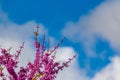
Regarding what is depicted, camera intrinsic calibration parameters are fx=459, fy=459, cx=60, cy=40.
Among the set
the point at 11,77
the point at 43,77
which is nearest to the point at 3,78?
the point at 11,77

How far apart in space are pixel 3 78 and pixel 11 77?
1.61 feet

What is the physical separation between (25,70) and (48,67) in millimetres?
1457

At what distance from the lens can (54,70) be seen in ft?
94.5

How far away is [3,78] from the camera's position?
2788 centimetres

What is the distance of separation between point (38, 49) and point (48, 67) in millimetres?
1371

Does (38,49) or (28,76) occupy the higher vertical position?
(38,49)

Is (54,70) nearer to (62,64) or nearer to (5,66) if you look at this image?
(62,64)

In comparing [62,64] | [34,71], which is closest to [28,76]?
[34,71]

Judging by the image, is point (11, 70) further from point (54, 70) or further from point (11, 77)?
point (54, 70)

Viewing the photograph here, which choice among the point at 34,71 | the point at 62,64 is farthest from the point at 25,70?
the point at 62,64

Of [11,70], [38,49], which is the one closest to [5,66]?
[11,70]

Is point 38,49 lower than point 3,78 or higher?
higher

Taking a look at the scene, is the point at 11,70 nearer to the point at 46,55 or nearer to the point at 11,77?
the point at 11,77

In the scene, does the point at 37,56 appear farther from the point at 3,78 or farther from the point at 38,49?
the point at 3,78
